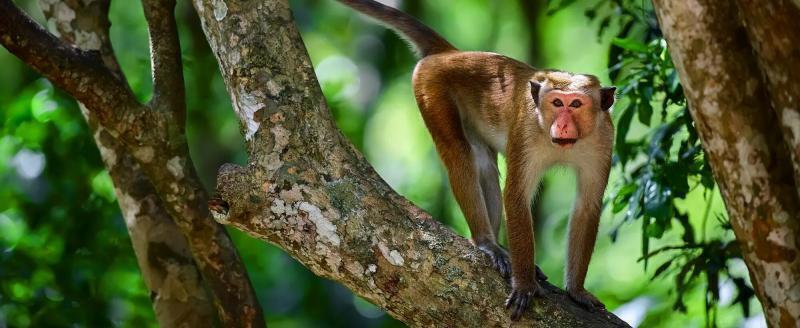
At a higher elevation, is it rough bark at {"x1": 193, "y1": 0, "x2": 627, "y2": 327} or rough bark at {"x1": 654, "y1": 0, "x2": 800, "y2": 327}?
rough bark at {"x1": 654, "y1": 0, "x2": 800, "y2": 327}

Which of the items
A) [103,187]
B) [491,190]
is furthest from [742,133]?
[103,187]

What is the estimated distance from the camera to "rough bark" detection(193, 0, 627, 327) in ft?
14.5

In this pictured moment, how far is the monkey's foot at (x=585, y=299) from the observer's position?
4.94 meters

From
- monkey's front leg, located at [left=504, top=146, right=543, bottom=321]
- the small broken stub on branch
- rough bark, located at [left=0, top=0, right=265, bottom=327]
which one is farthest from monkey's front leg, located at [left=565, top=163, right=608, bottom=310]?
the small broken stub on branch

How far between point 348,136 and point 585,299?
288 inches

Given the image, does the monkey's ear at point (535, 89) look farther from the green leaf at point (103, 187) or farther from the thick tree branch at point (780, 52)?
the green leaf at point (103, 187)

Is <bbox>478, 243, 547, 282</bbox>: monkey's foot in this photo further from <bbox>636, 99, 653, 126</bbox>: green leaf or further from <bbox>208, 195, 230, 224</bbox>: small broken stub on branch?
<bbox>208, 195, 230, 224</bbox>: small broken stub on branch

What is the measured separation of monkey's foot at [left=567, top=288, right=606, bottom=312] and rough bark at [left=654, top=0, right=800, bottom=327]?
121 cm

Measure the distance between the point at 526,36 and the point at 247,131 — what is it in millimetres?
8641

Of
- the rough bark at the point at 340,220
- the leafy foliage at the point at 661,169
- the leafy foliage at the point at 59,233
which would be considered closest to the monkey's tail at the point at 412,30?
the leafy foliage at the point at 661,169

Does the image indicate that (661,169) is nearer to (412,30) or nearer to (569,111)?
(569,111)

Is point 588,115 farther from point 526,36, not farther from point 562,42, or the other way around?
point 562,42

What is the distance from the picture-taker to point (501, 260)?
5.52 meters

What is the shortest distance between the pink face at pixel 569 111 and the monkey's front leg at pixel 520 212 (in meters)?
0.30
